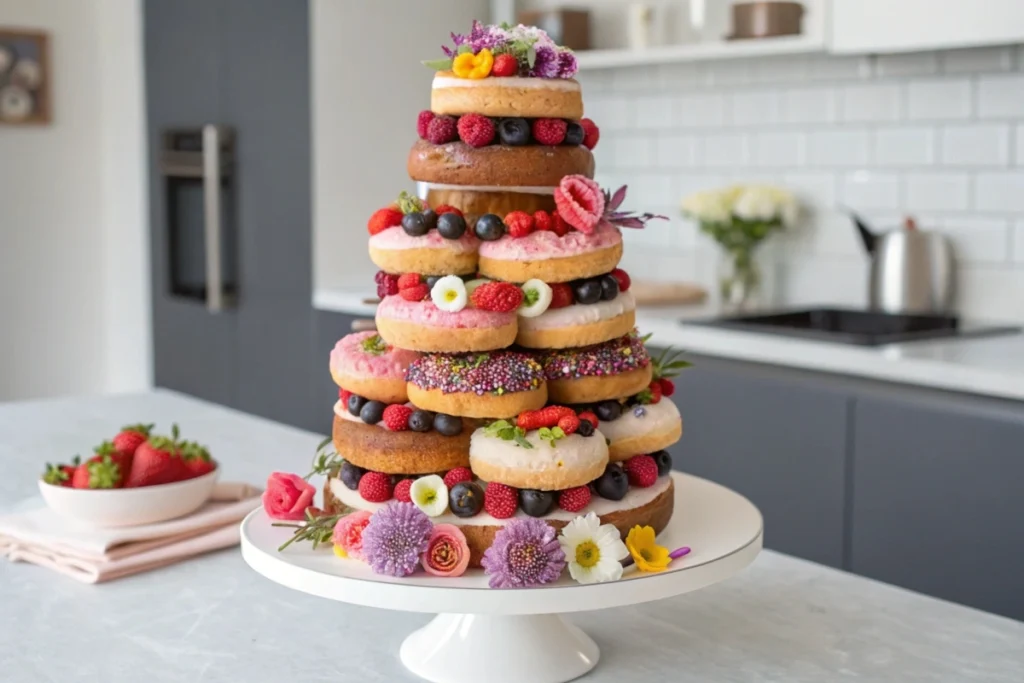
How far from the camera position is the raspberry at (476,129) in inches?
46.9

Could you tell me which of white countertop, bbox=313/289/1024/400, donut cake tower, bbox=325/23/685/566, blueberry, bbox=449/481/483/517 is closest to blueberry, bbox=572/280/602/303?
donut cake tower, bbox=325/23/685/566

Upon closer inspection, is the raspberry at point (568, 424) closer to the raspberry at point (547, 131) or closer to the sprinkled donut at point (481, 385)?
the sprinkled donut at point (481, 385)

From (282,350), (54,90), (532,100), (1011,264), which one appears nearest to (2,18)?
(54,90)

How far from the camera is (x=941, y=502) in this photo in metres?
2.34

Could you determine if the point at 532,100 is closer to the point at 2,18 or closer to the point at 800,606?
the point at 800,606

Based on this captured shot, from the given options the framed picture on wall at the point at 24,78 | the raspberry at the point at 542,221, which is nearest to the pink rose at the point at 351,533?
the raspberry at the point at 542,221

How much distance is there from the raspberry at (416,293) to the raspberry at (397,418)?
11 centimetres

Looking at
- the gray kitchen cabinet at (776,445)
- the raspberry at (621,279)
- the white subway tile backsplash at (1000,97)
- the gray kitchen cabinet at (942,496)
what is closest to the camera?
the raspberry at (621,279)

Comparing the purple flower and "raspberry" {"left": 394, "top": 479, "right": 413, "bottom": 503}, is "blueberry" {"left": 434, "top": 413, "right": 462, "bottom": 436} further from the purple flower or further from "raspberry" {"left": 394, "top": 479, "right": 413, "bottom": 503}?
the purple flower

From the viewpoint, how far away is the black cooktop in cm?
261

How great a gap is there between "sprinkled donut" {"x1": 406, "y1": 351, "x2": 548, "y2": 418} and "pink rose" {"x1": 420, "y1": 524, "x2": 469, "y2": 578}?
0.11m

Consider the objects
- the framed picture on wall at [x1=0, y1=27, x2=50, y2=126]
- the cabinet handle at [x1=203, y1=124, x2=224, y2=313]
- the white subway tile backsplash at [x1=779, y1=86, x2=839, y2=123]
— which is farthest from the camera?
the framed picture on wall at [x1=0, y1=27, x2=50, y2=126]

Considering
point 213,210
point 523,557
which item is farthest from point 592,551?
point 213,210

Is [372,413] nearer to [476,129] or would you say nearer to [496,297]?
[496,297]
